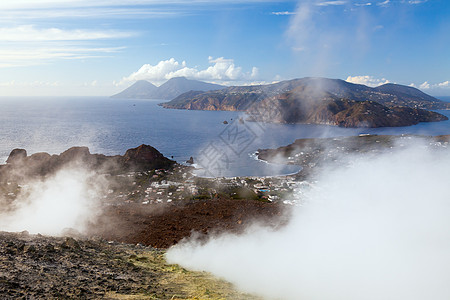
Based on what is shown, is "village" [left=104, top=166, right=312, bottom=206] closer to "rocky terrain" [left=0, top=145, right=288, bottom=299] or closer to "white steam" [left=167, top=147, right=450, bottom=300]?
"rocky terrain" [left=0, top=145, right=288, bottom=299]

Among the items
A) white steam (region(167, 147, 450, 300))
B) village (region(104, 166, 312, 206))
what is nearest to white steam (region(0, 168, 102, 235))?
village (region(104, 166, 312, 206))

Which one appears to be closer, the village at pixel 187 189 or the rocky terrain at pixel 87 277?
the rocky terrain at pixel 87 277

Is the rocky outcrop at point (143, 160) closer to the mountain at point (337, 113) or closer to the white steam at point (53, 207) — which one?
the white steam at point (53, 207)

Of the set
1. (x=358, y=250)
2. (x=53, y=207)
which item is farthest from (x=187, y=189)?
(x=358, y=250)

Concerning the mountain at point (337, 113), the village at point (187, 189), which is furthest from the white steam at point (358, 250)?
the mountain at point (337, 113)

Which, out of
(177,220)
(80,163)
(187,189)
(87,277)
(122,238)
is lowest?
(122,238)

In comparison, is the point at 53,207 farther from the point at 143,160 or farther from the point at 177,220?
the point at 143,160
